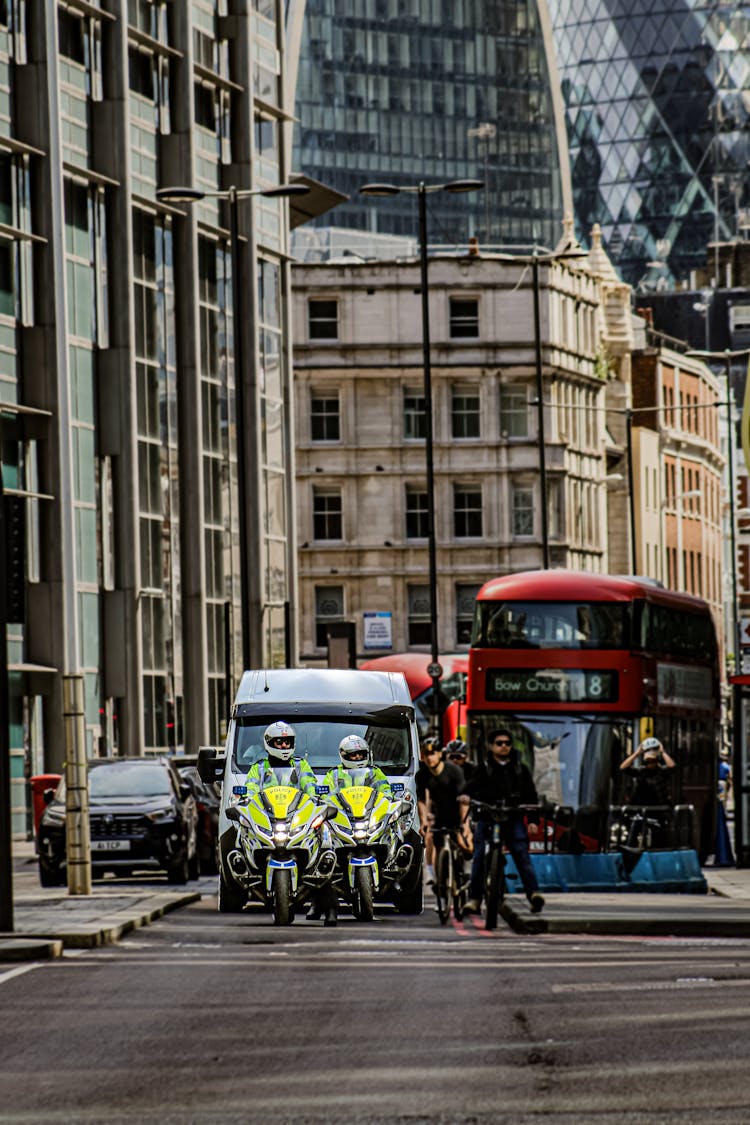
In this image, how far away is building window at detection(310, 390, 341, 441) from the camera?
93562 mm

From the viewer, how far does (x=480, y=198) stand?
173 meters

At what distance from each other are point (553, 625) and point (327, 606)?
56.5 metres

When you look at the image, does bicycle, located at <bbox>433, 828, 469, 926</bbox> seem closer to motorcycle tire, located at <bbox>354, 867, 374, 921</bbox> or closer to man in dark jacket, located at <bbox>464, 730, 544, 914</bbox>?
man in dark jacket, located at <bbox>464, 730, 544, 914</bbox>

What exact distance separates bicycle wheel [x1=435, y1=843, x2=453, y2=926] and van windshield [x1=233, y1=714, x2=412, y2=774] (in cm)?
102

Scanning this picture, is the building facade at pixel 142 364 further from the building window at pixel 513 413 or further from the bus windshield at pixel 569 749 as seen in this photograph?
the building window at pixel 513 413

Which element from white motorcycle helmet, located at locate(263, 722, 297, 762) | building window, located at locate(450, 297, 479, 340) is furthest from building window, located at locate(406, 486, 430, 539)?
white motorcycle helmet, located at locate(263, 722, 297, 762)

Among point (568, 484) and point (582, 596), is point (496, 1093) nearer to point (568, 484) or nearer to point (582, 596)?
point (582, 596)

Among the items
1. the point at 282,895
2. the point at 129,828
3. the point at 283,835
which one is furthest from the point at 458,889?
the point at 129,828

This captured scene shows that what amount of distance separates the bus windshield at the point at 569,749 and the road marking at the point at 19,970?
50.8ft

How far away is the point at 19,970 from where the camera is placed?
19.3m

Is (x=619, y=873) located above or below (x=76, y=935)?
below

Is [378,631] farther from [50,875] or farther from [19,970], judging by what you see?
[19,970]

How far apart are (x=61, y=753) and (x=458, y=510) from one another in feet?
142

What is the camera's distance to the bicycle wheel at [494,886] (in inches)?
984
